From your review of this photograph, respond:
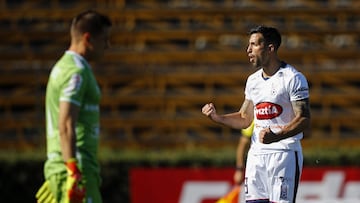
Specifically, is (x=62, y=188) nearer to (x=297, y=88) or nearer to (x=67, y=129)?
(x=67, y=129)

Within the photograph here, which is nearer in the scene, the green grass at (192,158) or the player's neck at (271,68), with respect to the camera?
the player's neck at (271,68)

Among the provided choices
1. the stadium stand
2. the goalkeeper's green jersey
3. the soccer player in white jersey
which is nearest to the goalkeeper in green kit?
the goalkeeper's green jersey

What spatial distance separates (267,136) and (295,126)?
27 cm

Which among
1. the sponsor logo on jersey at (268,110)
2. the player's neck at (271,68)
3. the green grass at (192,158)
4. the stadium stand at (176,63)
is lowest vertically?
the green grass at (192,158)

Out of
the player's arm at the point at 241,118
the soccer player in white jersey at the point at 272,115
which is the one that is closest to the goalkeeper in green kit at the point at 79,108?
the soccer player in white jersey at the point at 272,115

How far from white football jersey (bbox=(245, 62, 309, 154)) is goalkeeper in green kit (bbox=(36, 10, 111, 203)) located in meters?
1.95

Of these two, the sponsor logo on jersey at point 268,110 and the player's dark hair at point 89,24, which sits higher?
the player's dark hair at point 89,24

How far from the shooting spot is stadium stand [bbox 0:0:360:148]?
708 inches

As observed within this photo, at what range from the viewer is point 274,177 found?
8055mm

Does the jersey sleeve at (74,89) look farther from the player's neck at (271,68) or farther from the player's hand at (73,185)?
the player's neck at (271,68)

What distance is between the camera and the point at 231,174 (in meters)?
13.3

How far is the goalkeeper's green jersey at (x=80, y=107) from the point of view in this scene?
6.29 m

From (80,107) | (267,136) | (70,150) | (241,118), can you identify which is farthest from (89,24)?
(241,118)

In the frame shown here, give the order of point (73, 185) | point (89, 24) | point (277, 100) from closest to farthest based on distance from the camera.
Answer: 1. point (73, 185)
2. point (89, 24)
3. point (277, 100)
